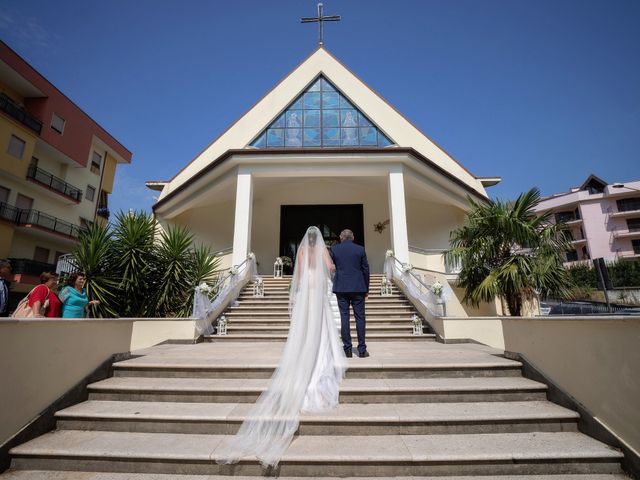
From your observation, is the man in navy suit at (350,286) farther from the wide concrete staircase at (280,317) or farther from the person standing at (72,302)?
the person standing at (72,302)

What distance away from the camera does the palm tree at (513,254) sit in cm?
784

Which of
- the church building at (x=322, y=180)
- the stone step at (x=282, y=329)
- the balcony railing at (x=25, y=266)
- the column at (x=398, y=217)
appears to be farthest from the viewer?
the balcony railing at (x=25, y=266)

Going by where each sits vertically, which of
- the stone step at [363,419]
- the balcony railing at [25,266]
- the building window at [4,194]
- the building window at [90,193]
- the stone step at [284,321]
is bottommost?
the stone step at [363,419]

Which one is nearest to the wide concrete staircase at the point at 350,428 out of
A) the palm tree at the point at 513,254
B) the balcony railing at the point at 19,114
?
the palm tree at the point at 513,254

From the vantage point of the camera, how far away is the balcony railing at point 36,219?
719 inches

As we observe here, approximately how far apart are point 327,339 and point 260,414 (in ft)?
4.15

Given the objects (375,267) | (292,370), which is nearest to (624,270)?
(375,267)

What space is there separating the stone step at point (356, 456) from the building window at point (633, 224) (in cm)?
5009

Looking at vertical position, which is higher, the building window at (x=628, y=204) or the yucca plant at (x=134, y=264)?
the building window at (x=628, y=204)

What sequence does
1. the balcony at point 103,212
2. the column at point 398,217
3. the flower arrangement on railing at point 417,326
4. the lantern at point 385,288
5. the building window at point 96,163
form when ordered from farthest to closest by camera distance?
the balcony at point 103,212, the building window at point 96,163, the column at point 398,217, the lantern at point 385,288, the flower arrangement on railing at point 417,326

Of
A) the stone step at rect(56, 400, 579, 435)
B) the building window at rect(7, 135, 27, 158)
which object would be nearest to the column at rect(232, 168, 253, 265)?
the stone step at rect(56, 400, 579, 435)

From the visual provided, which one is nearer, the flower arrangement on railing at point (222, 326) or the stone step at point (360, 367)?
the stone step at point (360, 367)

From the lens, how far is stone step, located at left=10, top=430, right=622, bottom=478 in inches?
96.8

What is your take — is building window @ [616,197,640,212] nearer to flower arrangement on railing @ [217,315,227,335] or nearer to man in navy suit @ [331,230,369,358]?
man in navy suit @ [331,230,369,358]
